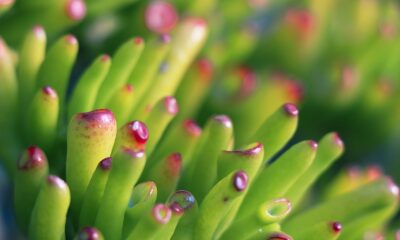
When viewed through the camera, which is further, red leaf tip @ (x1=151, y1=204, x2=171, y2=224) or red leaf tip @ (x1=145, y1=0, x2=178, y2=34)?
red leaf tip @ (x1=145, y1=0, x2=178, y2=34)

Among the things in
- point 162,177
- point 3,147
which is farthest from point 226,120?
point 3,147

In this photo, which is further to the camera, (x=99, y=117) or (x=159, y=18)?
(x=159, y=18)

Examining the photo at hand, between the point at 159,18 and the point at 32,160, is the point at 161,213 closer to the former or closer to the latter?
the point at 32,160

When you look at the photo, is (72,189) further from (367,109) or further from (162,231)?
(367,109)

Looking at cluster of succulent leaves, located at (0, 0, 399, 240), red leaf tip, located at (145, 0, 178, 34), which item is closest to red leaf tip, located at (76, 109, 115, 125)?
cluster of succulent leaves, located at (0, 0, 399, 240)

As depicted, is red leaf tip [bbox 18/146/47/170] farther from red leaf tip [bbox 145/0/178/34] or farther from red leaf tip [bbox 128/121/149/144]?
red leaf tip [bbox 145/0/178/34]

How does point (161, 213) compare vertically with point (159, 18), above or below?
below

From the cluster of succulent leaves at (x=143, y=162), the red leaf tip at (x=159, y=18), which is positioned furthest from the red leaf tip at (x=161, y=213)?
the red leaf tip at (x=159, y=18)

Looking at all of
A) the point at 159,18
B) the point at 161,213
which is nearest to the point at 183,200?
the point at 161,213
